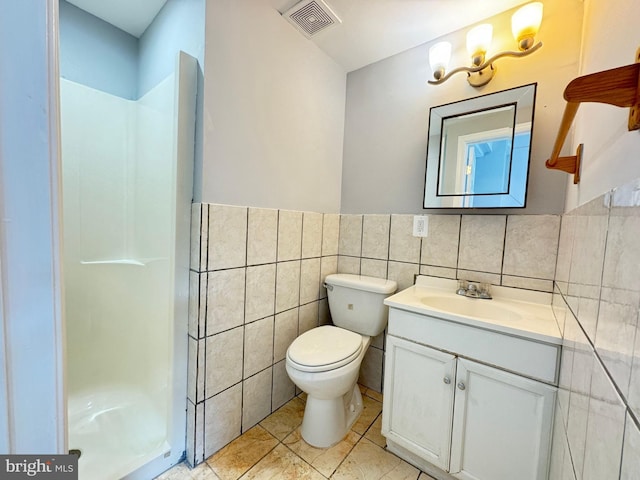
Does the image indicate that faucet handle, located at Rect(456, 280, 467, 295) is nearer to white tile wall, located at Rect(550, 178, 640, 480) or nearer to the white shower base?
white tile wall, located at Rect(550, 178, 640, 480)

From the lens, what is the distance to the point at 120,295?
1.50 metres

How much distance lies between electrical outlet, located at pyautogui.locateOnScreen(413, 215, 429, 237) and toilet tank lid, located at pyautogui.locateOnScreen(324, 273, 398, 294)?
33 centimetres

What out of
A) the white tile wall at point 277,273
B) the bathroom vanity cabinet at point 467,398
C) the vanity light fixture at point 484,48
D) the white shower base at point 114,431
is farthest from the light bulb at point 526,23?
the white shower base at point 114,431

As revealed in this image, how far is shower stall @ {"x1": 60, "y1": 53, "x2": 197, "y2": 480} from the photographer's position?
108 cm

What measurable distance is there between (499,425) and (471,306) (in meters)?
0.48

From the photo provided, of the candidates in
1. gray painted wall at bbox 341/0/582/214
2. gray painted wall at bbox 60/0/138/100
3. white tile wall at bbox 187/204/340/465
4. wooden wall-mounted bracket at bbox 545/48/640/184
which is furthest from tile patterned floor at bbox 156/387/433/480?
gray painted wall at bbox 60/0/138/100

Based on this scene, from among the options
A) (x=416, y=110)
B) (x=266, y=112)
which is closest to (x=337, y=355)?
(x=266, y=112)

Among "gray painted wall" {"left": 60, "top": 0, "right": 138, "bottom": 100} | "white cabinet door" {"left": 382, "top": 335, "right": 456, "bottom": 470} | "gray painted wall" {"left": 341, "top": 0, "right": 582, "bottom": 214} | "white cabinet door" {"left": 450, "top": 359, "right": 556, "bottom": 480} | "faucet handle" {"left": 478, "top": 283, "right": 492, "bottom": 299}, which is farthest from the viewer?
"gray painted wall" {"left": 60, "top": 0, "right": 138, "bottom": 100}

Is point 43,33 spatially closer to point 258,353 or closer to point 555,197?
point 258,353

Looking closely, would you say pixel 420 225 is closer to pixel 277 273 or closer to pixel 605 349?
pixel 277 273

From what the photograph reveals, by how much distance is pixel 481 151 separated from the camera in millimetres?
1301

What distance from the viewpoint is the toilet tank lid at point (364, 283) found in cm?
143

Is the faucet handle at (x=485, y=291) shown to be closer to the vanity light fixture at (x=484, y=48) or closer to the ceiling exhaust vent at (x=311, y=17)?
the vanity light fixture at (x=484, y=48)

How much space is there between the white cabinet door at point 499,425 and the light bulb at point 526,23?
1403 mm
